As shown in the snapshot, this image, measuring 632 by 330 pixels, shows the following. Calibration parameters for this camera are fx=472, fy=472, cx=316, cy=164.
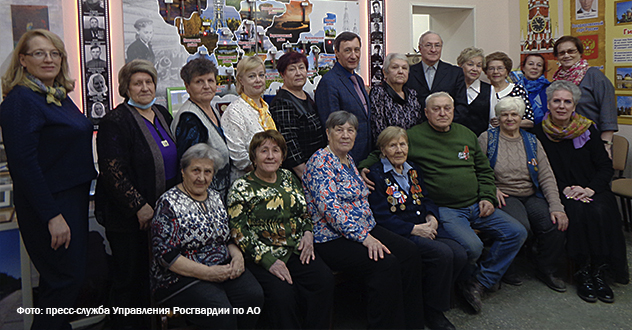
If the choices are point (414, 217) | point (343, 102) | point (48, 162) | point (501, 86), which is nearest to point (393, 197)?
point (414, 217)

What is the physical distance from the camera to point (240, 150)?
2748 millimetres

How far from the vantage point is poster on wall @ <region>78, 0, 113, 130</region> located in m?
4.10

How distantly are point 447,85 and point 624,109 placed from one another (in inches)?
101

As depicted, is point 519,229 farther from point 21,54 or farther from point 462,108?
point 21,54

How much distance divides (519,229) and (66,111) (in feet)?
9.18

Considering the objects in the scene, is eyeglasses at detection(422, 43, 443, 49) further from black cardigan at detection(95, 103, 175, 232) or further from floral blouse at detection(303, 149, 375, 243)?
black cardigan at detection(95, 103, 175, 232)

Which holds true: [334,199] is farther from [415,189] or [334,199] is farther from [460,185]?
[460,185]

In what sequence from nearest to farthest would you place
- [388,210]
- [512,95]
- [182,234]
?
[182,234] < [388,210] < [512,95]

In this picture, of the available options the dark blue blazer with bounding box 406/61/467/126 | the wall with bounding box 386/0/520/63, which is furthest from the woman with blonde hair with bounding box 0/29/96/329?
the wall with bounding box 386/0/520/63

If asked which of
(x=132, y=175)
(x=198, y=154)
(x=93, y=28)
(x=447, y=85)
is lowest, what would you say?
(x=132, y=175)

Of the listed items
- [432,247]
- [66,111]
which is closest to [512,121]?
[432,247]

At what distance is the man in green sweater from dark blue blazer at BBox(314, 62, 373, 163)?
0.13 metres

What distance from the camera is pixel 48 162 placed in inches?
87.0

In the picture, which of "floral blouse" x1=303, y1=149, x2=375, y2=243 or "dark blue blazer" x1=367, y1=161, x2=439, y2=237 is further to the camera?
"dark blue blazer" x1=367, y1=161, x2=439, y2=237
